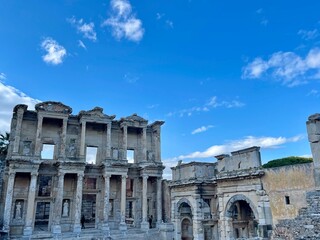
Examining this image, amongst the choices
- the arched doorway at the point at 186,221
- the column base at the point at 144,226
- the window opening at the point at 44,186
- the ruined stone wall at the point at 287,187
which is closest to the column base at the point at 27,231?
the window opening at the point at 44,186

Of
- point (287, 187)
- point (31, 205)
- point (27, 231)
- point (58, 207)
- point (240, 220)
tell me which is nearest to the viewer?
point (287, 187)

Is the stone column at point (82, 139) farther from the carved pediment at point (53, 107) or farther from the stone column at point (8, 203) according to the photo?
the stone column at point (8, 203)

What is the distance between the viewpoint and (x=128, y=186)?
26453mm

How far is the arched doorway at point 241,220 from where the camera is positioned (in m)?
16.5

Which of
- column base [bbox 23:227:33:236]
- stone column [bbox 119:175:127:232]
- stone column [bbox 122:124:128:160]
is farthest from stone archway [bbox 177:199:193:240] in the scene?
column base [bbox 23:227:33:236]

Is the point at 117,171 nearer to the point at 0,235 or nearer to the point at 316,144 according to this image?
the point at 0,235

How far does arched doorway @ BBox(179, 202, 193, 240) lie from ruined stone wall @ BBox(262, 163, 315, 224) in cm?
835

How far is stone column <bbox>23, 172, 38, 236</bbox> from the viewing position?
19.2 m

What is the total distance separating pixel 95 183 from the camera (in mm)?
24328

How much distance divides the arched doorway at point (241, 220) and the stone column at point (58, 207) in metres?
12.0

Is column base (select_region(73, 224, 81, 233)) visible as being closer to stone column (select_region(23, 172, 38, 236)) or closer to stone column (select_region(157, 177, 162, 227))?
stone column (select_region(23, 172, 38, 236))

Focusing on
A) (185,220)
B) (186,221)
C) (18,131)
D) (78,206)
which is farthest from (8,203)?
(186,221)

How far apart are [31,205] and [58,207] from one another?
1.87 metres

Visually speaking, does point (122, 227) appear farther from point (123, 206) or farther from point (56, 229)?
point (56, 229)
